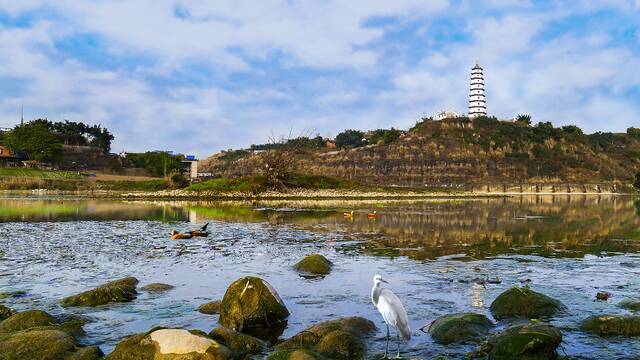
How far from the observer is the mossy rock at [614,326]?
11.5m

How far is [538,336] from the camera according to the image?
32.0ft

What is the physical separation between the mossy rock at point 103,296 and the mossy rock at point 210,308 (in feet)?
8.28

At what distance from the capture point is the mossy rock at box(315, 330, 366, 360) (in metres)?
10.2

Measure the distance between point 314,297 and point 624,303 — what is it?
857cm

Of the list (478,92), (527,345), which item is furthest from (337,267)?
(478,92)

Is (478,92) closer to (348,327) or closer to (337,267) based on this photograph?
(337,267)

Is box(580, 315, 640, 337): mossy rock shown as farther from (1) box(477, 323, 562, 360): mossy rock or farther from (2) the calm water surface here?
(1) box(477, 323, 562, 360): mossy rock

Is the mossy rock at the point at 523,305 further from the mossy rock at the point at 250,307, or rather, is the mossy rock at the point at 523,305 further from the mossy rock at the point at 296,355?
the mossy rock at the point at 296,355

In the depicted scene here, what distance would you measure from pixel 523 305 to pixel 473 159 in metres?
121

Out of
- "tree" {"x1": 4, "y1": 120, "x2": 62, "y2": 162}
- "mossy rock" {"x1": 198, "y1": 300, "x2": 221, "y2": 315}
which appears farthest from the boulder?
"tree" {"x1": 4, "y1": 120, "x2": 62, "y2": 162}

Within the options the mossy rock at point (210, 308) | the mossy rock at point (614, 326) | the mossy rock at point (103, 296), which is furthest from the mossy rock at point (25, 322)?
the mossy rock at point (614, 326)

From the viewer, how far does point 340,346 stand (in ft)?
33.9

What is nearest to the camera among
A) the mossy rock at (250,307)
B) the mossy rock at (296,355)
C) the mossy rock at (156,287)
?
the mossy rock at (296,355)

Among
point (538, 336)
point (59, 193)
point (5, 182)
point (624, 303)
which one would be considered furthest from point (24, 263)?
point (5, 182)
